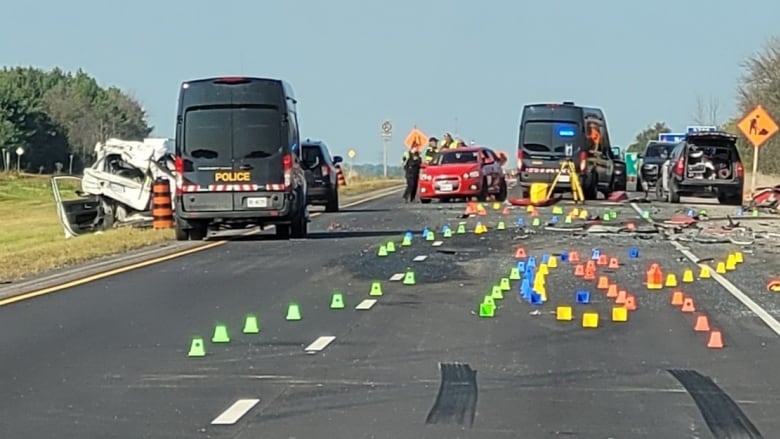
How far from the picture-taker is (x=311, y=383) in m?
9.74

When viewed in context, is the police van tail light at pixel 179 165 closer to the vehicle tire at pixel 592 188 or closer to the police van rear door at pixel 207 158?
the police van rear door at pixel 207 158

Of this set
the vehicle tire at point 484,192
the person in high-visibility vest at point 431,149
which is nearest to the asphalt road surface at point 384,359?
the vehicle tire at point 484,192

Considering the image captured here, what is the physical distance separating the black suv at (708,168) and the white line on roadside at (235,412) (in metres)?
30.5

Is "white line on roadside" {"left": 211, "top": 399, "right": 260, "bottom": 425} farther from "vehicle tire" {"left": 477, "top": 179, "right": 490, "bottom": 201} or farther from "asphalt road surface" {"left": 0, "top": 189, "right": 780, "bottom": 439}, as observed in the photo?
"vehicle tire" {"left": 477, "top": 179, "right": 490, "bottom": 201}

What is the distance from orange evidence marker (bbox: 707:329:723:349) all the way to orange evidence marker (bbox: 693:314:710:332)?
1.49ft

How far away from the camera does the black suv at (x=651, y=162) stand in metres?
47.0

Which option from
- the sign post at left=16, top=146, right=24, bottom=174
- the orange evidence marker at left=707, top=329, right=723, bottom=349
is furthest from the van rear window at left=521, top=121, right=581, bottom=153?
the sign post at left=16, top=146, right=24, bottom=174

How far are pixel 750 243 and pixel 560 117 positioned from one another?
A: 739 inches

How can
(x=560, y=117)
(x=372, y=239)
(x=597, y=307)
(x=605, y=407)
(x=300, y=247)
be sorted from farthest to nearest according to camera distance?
(x=560, y=117)
(x=372, y=239)
(x=300, y=247)
(x=597, y=307)
(x=605, y=407)

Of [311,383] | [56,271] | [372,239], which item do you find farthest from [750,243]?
[311,383]

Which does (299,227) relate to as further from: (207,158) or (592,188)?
(592,188)

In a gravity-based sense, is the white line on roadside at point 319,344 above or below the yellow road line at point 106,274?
above

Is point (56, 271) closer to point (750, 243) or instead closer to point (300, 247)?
point (300, 247)

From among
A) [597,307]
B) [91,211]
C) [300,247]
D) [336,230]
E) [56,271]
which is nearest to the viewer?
[597,307]
